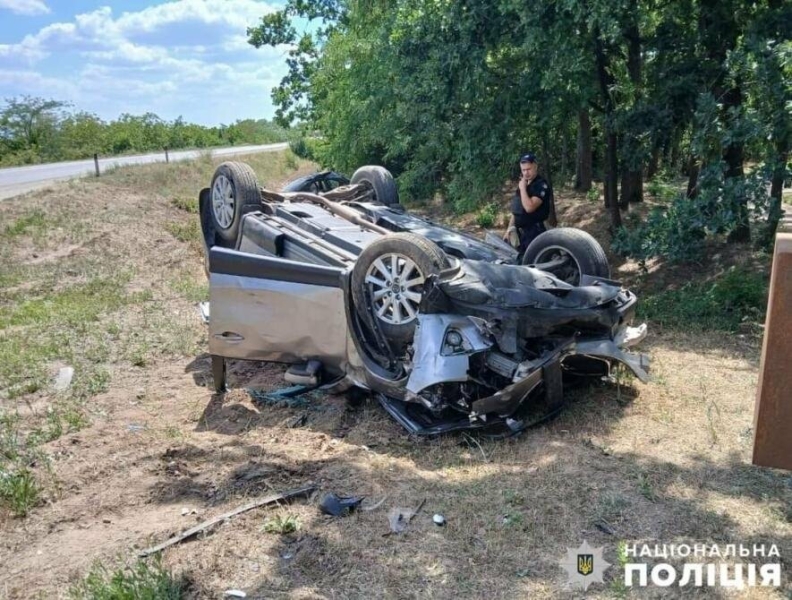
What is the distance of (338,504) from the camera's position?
11.8 ft

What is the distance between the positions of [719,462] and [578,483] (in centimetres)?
92

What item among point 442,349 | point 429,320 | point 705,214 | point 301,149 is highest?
point 301,149

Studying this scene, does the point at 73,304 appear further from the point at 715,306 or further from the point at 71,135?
the point at 71,135

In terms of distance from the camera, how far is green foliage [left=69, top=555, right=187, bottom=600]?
2826 mm

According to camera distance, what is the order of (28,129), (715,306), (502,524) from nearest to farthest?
(502,524)
(715,306)
(28,129)

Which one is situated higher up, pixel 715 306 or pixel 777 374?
pixel 777 374

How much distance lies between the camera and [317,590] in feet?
9.66

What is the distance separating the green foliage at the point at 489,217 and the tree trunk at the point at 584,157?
2.09 metres

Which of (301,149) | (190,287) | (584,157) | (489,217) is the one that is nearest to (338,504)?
(190,287)

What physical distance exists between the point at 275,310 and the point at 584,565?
9.36 feet

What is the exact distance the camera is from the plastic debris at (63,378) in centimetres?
566

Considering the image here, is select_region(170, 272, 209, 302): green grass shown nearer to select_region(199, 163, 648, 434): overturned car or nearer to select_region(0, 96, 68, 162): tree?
select_region(199, 163, 648, 434): overturned car

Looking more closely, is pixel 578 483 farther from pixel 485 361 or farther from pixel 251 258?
pixel 251 258

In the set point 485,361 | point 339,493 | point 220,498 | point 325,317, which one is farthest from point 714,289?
point 220,498
